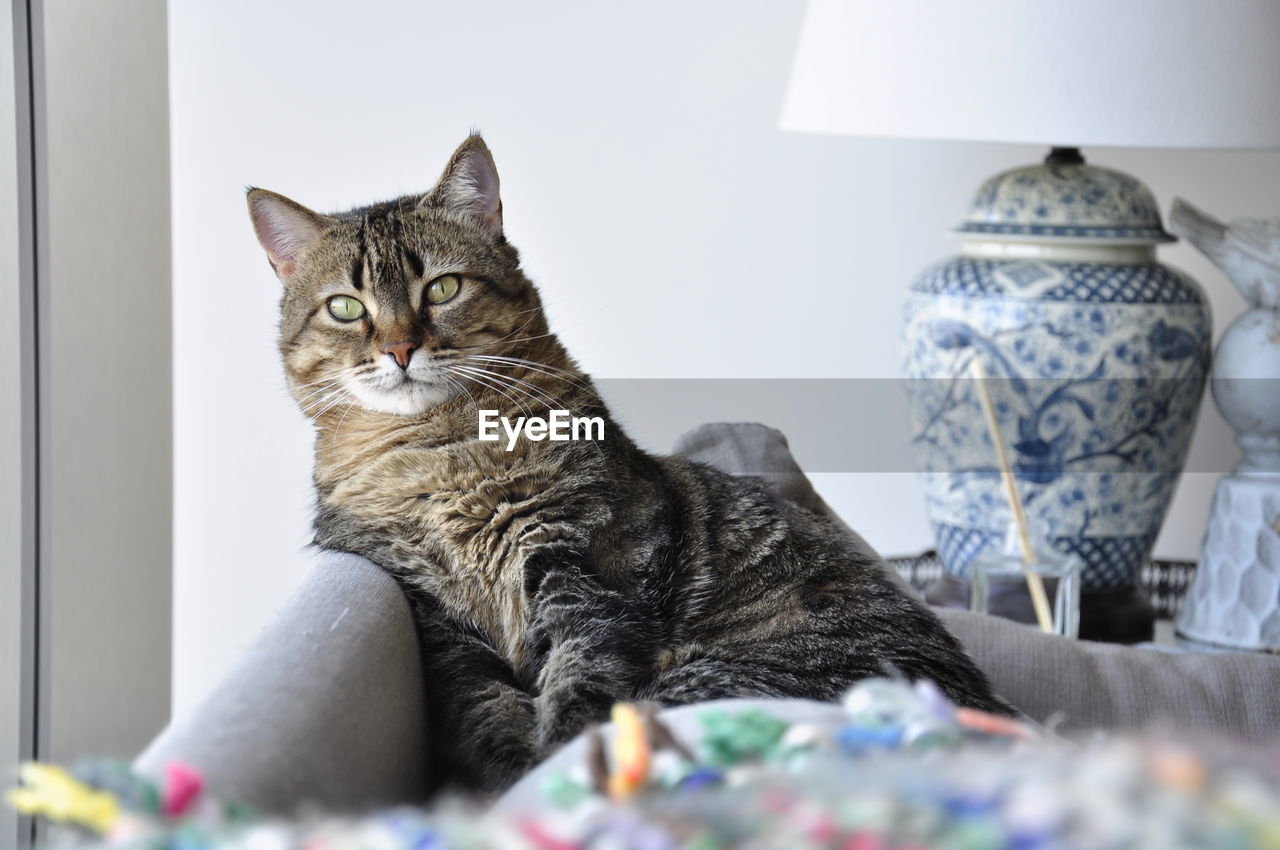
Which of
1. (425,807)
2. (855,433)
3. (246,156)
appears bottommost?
(425,807)

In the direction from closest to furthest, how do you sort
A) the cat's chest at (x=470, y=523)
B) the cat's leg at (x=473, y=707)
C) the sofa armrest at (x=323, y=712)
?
the sofa armrest at (x=323, y=712), the cat's leg at (x=473, y=707), the cat's chest at (x=470, y=523)

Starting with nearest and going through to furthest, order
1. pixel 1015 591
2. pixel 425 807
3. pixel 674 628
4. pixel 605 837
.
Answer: pixel 605 837, pixel 425 807, pixel 674 628, pixel 1015 591

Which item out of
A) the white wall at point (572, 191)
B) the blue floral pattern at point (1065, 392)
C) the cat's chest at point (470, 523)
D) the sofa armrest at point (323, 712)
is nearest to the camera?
the sofa armrest at point (323, 712)

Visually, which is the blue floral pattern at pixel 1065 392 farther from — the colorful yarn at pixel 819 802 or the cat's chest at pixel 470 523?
the colorful yarn at pixel 819 802

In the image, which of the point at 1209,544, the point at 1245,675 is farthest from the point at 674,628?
the point at 1209,544

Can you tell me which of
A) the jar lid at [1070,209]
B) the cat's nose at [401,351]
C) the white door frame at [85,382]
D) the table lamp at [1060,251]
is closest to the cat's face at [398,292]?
the cat's nose at [401,351]

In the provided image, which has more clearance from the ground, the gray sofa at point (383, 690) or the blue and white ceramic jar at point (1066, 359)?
the blue and white ceramic jar at point (1066, 359)

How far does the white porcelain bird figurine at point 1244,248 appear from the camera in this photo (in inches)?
58.0

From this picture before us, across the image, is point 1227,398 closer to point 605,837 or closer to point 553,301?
point 553,301

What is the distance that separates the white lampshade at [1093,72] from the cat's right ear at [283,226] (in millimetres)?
667

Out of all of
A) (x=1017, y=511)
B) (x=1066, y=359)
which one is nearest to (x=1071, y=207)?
(x=1066, y=359)

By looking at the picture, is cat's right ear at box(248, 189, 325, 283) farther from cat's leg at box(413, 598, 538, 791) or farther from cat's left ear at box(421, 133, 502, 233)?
cat's leg at box(413, 598, 538, 791)

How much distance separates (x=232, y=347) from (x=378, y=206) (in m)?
0.95

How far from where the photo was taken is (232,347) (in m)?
2.04
